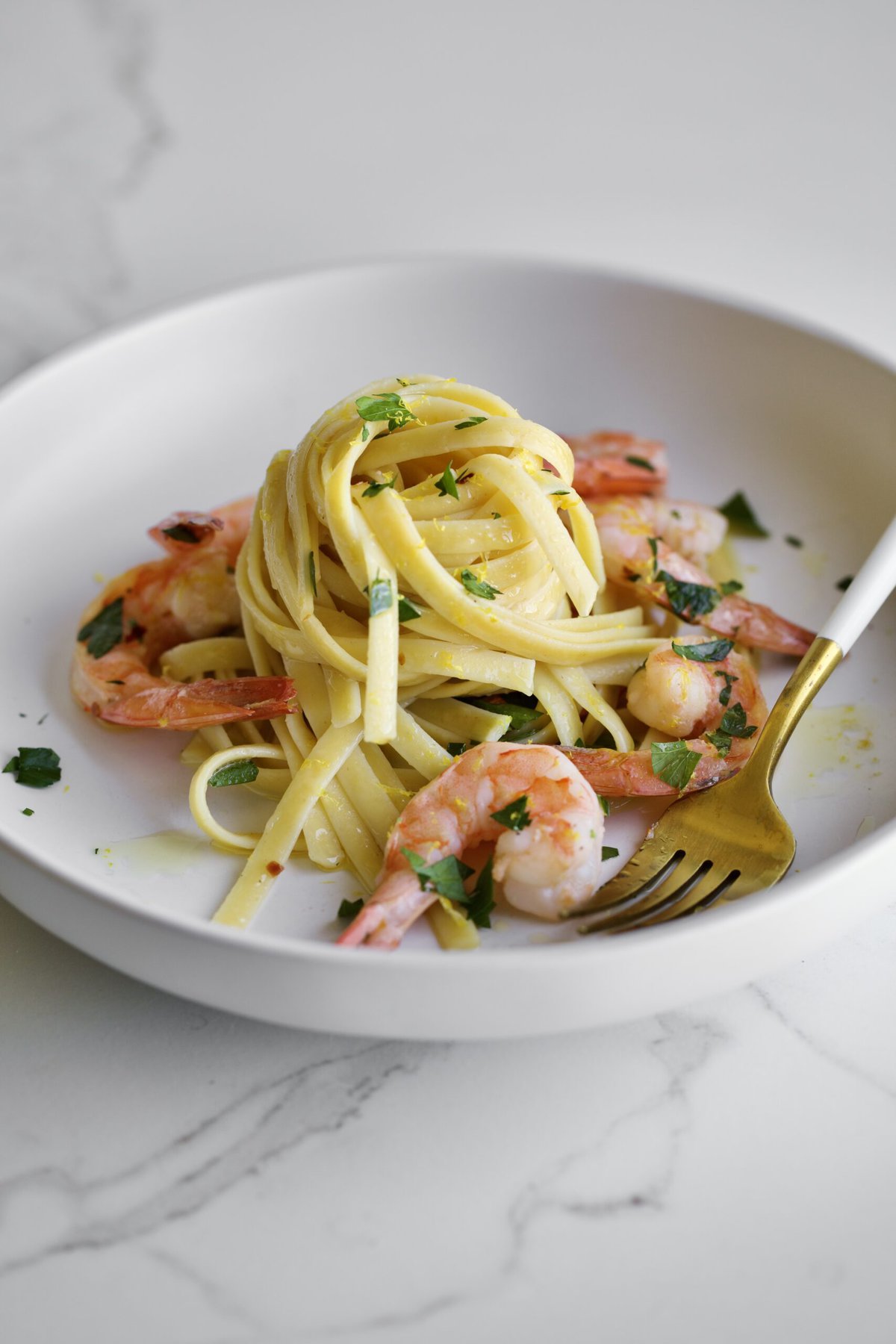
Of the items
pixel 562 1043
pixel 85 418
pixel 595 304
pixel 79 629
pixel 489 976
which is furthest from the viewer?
pixel 595 304

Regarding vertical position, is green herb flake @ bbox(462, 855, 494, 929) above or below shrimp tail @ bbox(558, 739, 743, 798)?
below

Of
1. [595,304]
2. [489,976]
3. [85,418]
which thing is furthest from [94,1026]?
[595,304]

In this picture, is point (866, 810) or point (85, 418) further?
point (85, 418)

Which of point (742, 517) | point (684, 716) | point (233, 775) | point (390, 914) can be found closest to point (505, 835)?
point (390, 914)

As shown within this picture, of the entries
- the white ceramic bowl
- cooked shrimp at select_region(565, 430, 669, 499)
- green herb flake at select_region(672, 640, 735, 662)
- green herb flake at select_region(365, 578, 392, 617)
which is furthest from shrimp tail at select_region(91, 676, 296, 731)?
cooked shrimp at select_region(565, 430, 669, 499)

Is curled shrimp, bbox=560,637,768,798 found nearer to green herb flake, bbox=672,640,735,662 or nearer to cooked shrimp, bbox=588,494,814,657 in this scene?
green herb flake, bbox=672,640,735,662

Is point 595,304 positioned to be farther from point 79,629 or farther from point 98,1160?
point 98,1160
